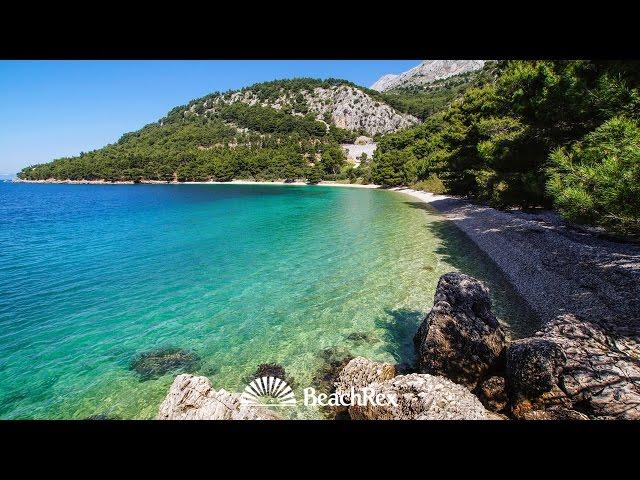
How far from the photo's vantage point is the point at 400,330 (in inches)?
381

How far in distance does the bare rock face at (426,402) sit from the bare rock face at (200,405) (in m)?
2.20

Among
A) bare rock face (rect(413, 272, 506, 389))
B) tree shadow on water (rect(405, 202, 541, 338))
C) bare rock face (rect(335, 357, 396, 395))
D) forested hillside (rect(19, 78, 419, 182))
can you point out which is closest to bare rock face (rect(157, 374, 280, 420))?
bare rock face (rect(335, 357, 396, 395))

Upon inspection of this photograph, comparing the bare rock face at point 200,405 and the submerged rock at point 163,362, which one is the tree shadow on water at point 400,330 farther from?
the submerged rock at point 163,362

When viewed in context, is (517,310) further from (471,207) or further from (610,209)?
(471,207)

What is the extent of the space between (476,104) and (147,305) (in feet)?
98.5

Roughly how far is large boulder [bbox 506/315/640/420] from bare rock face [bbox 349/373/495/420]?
922mm

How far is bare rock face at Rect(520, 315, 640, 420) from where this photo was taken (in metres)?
4.87

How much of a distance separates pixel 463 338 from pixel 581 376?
81.4 inches

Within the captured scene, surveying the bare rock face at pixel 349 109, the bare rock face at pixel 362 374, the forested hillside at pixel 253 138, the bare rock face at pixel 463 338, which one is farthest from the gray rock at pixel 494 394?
the bare rock face at pixel 349 109

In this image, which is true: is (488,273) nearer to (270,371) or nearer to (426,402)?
(426,402)

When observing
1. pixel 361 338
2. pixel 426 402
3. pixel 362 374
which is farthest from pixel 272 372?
pixel 426 402

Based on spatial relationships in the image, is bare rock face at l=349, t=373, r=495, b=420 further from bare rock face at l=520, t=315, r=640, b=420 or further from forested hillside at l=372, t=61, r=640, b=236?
forested hillside at l=372, t=61, r=640, b=236
